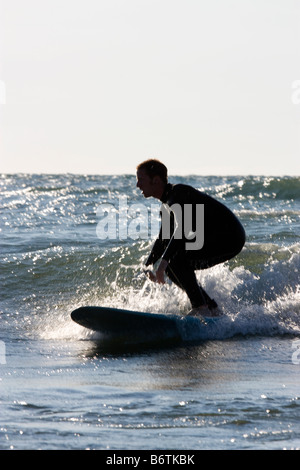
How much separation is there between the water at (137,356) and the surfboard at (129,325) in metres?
0.15

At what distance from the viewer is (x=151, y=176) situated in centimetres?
640

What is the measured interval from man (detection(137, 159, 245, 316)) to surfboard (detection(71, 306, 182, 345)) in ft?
1.15

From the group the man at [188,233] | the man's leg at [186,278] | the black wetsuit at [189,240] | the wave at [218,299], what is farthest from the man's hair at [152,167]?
the wave at [218,299]

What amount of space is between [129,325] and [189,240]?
886mm

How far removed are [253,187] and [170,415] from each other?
18.4 m

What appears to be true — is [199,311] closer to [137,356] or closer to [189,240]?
[189,240]

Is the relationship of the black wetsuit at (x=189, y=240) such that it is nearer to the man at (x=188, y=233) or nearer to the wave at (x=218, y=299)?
the man at (x=188, y=233)

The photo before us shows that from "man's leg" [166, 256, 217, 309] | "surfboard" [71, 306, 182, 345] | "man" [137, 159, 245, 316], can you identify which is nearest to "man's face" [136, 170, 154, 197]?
"man" [137, 159, 245, 316]

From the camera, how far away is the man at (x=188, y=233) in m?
6.39

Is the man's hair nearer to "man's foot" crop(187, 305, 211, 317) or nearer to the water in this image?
"man's foot" crop(187, 305, 211, 317)

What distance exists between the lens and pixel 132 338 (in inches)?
258

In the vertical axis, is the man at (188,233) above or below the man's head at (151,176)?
below

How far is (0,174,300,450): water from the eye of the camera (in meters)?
3.85

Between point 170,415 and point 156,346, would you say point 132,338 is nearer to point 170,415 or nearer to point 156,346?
point 156,346
